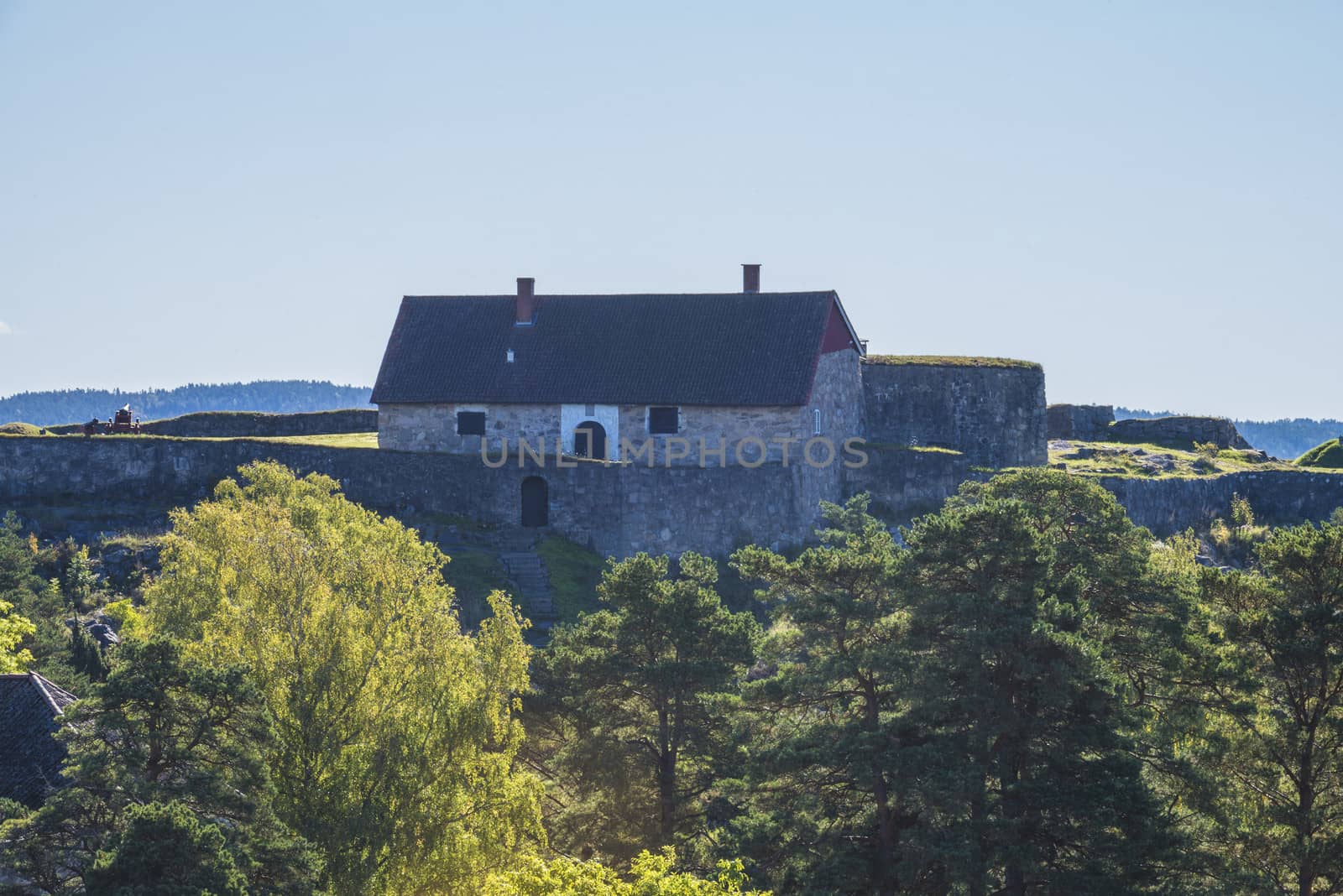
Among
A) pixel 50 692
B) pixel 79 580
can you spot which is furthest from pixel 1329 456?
pixel 50 692

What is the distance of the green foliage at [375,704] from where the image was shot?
27328mm

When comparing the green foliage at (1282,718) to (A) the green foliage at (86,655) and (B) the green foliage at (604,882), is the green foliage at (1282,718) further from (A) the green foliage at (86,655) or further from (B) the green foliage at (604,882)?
(A) the green foliage at (86,655)

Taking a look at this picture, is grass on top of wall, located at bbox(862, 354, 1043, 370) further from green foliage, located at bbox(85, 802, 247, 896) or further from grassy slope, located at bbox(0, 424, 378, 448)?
green foliage, located at bbox(85, 802, 247, 896)

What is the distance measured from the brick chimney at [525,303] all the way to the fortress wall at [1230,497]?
1897 centimetres

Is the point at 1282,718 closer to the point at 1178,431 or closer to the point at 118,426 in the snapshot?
the point at 118,426

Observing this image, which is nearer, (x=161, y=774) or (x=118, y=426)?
(x=161, y=774)

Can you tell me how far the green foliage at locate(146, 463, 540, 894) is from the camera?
27.3m

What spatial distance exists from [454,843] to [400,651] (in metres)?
3.53

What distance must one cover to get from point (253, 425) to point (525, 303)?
34.1 ft

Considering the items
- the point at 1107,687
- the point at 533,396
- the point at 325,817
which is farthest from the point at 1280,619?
the point at 533,396

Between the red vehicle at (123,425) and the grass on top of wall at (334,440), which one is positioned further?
the red vehicle at (123,425)

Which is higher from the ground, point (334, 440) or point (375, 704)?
point (334, 440)

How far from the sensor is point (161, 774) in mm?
22984

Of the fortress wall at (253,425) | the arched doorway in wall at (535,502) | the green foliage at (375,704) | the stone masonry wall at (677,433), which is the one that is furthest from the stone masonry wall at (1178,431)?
the green foliage at (375,704)
